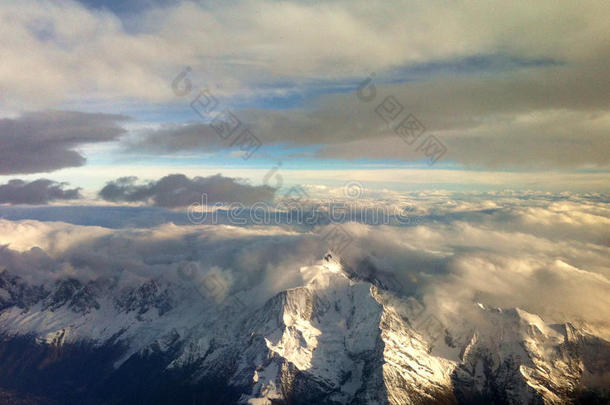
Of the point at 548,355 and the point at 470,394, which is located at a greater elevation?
the point at 548,355

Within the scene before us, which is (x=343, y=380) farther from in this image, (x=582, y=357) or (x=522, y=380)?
(x=582, y=357)

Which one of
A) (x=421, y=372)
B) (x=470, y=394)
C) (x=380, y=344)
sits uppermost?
(x=380, y=344)

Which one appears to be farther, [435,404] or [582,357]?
[582,357]

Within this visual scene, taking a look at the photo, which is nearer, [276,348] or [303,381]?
[303,381]

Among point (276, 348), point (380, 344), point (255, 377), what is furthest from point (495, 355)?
point (255, 377)

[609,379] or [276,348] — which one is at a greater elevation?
[276,348]

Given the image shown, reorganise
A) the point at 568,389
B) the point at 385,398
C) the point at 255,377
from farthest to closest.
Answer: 1. the point at 255,377
2. the point at 568,389
3. the point at 385,398

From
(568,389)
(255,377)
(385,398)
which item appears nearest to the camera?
(385,398)

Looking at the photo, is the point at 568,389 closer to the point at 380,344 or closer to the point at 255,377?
the point at 380,344

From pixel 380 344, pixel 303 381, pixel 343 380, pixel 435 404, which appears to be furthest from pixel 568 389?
pixel 303 381
